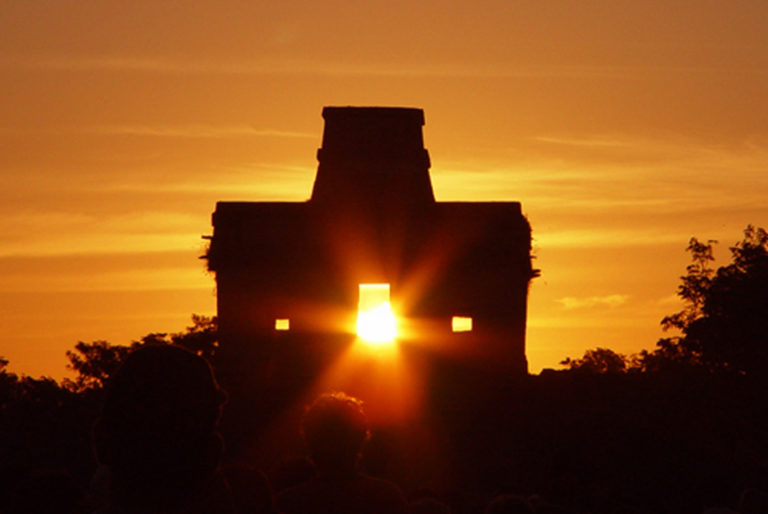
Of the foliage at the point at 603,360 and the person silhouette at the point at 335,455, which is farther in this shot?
the foliage at the point at 603,360

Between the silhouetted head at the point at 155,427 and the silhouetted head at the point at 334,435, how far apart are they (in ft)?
5.37

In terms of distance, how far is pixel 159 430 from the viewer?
446 centimetres

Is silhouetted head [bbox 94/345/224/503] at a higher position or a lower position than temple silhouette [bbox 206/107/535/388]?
lower

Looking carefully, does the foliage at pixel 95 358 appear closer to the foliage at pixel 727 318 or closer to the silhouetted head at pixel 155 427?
the foliage at pixel 727 318

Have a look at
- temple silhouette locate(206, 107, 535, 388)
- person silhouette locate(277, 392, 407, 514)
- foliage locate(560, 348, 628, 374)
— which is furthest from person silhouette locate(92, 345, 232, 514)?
foliage locate(560, 348, 628, 374)

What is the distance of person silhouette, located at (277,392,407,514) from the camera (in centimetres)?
607

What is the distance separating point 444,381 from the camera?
28.9 meters

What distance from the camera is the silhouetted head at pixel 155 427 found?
4.46m

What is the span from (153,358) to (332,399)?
181 cm

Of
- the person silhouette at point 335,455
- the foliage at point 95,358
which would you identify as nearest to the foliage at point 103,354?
the foliage at point 95,358

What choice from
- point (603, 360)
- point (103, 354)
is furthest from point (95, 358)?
point (603, 360)

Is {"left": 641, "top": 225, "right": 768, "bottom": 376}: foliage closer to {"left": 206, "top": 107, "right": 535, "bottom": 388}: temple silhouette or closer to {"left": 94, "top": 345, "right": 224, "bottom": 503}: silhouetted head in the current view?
{"left": 206, "top": 107, "right": 535, "bottom": 388}: temple silhouette

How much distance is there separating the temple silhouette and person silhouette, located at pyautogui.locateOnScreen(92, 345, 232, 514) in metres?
25.9

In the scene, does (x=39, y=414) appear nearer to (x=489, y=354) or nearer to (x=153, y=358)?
(x=489, y=354)
